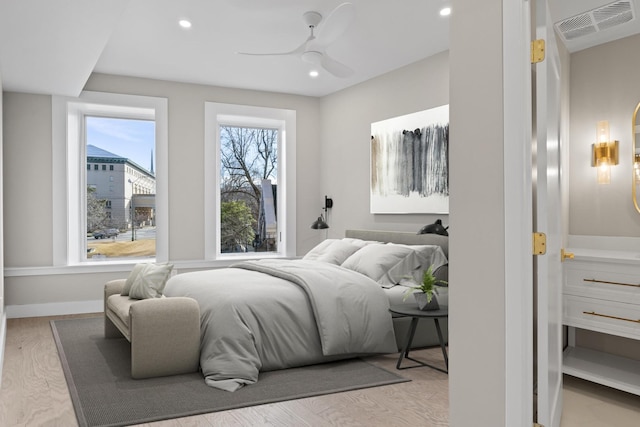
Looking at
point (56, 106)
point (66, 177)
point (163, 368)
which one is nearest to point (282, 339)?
point (163, 368)

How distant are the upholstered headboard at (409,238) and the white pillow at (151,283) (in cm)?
222

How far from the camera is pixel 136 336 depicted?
3.50m

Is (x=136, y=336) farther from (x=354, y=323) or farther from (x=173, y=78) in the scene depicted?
(x=173, y=78)

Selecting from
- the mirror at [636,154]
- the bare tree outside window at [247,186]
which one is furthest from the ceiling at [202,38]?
the bare tree outside window at [247,186]

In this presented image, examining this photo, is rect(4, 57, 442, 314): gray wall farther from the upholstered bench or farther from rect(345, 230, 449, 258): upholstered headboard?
the upholstered bench

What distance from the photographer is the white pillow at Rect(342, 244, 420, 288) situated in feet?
15.0

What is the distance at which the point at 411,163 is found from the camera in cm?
551

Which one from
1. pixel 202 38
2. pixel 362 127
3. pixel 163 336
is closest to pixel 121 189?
pixel 202 38

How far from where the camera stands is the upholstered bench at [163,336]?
3510mm

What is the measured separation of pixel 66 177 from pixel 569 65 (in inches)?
197

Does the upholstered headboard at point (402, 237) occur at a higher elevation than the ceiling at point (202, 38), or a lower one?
lower

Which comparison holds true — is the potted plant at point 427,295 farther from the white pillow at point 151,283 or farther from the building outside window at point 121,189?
the building outside window at point 121,189

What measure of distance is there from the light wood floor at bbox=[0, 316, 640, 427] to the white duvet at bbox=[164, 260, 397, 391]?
39 cm

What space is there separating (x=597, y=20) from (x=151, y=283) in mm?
3731
